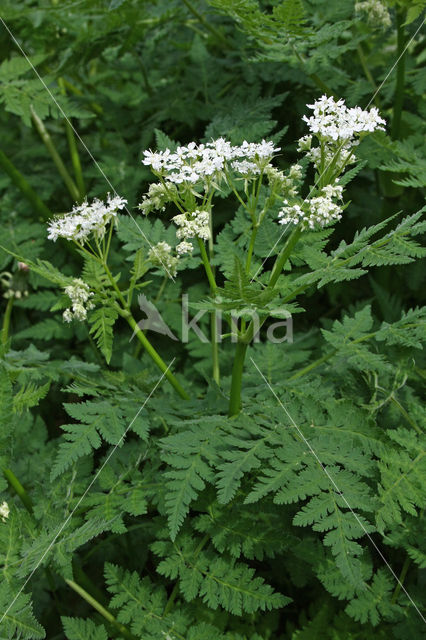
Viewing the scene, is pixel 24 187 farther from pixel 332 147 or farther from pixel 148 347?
pixel 332 147

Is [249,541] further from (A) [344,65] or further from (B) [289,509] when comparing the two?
(A) [344,65]

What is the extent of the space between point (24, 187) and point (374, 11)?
1914mm

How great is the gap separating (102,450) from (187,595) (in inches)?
48.5

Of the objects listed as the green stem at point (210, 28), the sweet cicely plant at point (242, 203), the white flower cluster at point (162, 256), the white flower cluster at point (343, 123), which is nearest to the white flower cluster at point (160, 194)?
the sweet cicely plant at point (242, 203)

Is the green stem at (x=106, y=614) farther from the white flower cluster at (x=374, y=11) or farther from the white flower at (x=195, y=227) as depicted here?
the white flower cluster at (x=374, y=11)

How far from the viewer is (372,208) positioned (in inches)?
127

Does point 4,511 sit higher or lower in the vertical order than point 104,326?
lower

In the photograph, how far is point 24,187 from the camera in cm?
324

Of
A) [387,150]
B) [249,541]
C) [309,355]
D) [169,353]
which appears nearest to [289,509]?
[249,541]

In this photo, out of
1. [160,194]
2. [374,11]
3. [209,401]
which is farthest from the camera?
[374,11]

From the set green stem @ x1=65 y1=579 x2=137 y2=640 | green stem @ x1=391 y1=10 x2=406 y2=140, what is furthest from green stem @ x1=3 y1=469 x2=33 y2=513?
green stem @ x1=391 y1=10 x2=406 y2=140

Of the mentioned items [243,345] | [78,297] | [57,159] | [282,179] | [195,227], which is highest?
[57,159]

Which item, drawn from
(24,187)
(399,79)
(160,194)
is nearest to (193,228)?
(160,194)

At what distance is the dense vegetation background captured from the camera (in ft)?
6.26
